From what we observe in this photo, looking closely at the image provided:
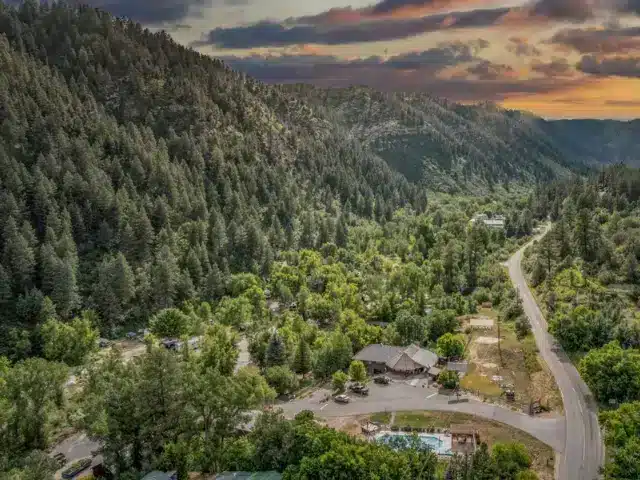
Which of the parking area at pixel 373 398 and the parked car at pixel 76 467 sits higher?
the parked car at pixel 76 467

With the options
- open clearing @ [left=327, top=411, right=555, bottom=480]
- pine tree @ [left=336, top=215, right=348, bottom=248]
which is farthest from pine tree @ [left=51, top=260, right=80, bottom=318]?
pine tree @ [left=336, top=215, right=348, bottom=248]

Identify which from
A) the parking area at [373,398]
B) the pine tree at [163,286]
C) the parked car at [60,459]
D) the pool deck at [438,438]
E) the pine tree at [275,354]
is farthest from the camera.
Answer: the pine tree at [163,286]

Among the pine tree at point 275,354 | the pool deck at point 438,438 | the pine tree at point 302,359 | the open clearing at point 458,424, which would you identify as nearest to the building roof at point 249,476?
the pool deck at point 438,438

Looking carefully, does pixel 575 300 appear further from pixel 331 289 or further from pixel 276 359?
pixel 276 359

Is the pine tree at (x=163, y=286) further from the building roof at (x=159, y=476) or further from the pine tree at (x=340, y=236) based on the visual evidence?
the pine tree at (x=340, y=236)

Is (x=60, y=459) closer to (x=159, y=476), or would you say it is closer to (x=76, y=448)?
Answer: (x=76, y=448)

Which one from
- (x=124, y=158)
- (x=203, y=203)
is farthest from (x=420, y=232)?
(x=124, y=158)
